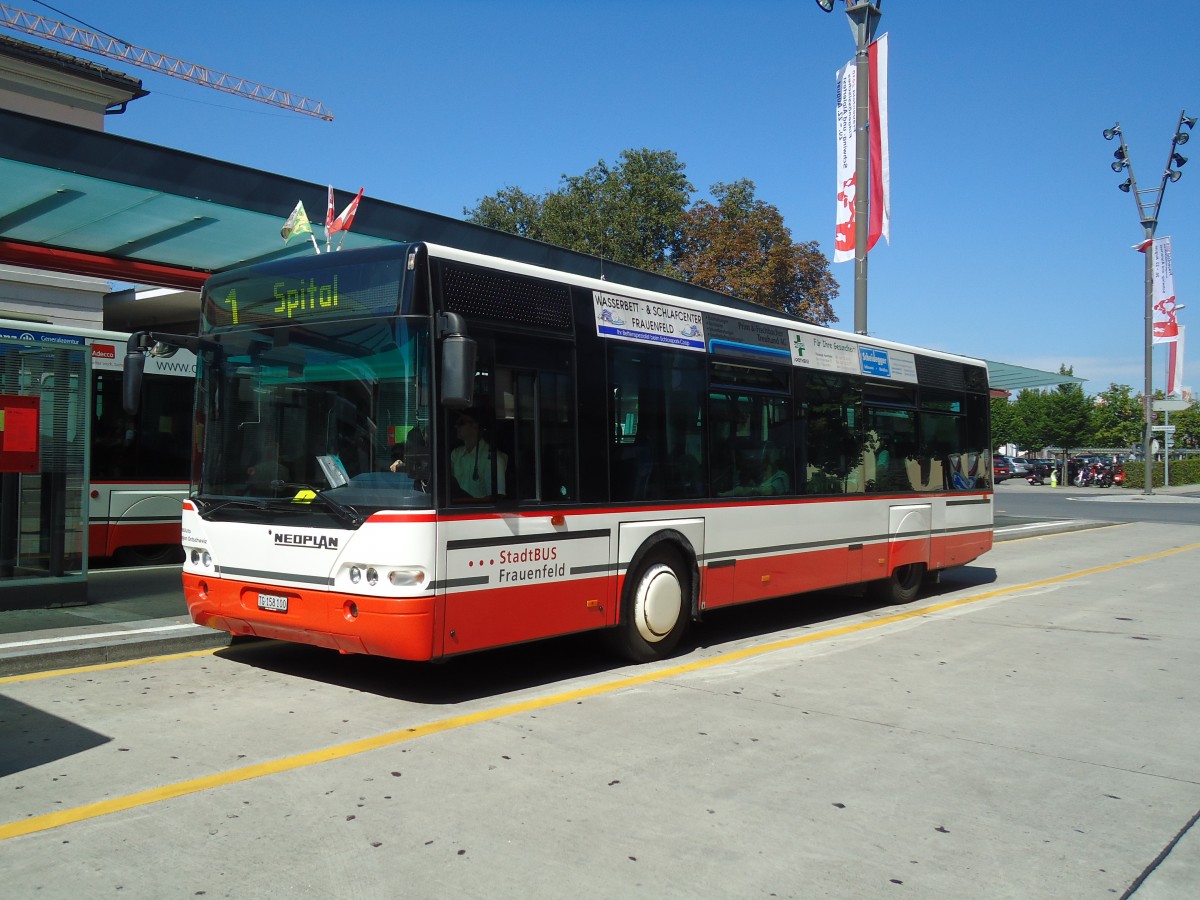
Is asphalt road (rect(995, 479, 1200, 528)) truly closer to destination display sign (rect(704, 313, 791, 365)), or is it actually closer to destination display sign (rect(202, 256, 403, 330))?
destination display sign (rect(704, 313, 791, 365))

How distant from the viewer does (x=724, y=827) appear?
15.8 ft

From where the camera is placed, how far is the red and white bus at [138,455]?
1322 centimetres

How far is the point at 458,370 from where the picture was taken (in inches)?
250

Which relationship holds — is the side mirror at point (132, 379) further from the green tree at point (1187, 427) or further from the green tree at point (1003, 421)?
the green tree at point (1187, 427)

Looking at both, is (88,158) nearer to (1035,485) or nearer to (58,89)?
(58,89)

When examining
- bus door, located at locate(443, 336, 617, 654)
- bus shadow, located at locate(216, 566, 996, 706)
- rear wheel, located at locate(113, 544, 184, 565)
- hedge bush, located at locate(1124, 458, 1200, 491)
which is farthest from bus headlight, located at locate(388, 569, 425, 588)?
hedge bush, located at locate(1124, 458, 1200, 491)

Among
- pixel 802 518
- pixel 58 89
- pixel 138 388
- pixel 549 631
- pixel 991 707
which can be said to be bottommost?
pixel 991 707

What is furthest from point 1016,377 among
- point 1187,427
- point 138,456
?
point 1187,427

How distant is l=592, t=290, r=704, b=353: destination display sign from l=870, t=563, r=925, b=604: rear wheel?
495 cm

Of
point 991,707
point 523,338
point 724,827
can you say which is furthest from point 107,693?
point 991,707

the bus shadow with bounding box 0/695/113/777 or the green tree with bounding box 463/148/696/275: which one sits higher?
the green tree with bounding box 463/148/696/275

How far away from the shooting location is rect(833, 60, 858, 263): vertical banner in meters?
17.2

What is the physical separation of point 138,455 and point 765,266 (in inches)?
1339

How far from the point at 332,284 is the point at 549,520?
225cm
